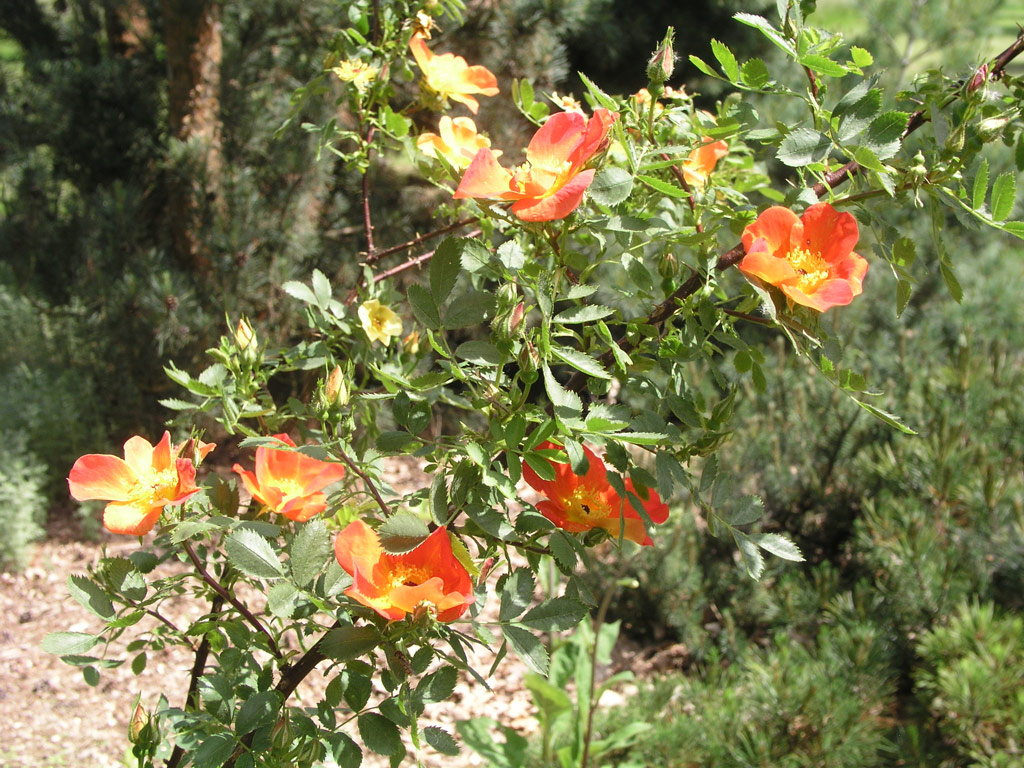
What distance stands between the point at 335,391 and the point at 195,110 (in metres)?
2.00

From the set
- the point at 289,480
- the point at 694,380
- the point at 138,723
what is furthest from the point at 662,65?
the point at 694,380

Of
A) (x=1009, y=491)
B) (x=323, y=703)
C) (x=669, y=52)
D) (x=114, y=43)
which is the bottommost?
(x=1009, y=491)

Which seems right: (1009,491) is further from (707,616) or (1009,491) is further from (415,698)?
(415,698)

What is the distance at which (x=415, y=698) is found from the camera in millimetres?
583

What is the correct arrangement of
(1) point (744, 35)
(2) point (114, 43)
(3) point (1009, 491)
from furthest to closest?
(1) point (744, 35)
(2) point (114, 43)
(3) point (1009, 491)

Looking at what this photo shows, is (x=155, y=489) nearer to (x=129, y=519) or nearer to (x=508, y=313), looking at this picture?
(x=129, y=519)

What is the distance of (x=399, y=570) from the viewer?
1.91 feet

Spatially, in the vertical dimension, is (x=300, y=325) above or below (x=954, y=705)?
above

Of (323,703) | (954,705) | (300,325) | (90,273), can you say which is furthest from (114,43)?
(954,705)

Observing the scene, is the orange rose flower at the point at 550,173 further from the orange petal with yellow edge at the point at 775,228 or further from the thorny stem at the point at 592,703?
the thorny stem at the point at 592,703

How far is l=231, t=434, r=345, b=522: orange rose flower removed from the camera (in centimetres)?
66

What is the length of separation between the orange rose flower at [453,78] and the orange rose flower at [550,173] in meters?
0.28

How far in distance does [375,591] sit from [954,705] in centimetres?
129

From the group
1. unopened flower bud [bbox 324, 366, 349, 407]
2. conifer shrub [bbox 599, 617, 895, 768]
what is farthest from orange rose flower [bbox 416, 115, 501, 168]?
conifer shrub [bbox 599, 617, 895, 768]
